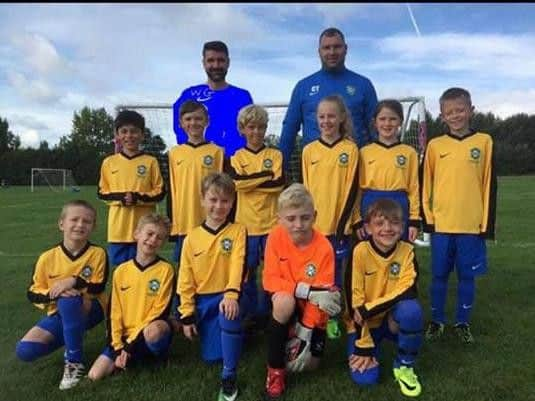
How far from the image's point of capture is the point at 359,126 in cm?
505

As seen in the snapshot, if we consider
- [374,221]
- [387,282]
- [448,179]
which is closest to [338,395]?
[387,282]

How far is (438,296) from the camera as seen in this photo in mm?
4562

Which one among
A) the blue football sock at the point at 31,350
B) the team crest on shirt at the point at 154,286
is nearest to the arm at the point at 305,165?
the team crest on shirt at the point at 154,286

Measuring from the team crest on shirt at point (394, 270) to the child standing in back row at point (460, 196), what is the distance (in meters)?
0.78

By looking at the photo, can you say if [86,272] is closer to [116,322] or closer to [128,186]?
[116,322]

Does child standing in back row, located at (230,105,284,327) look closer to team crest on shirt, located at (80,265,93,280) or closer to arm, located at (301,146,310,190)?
arm, located at (301,146,310,190)

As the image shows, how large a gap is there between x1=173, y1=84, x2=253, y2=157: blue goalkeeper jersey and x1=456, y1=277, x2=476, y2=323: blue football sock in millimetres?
2063

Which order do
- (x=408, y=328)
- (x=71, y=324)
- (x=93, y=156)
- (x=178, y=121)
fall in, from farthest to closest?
(x=93, y=156) < (x=178, y=121) < (x=71, y=324) < (x=408, y=328)

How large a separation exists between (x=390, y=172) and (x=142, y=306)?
6.40 ft

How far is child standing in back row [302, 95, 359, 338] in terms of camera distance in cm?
434

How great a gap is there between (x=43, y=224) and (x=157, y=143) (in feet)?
23.1

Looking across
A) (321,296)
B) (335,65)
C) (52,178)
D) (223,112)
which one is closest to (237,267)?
(321,296)

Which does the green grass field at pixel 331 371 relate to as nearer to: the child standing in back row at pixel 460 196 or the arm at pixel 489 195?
the child standing in back row at pixel 460 196

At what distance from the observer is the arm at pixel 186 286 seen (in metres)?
3.84
